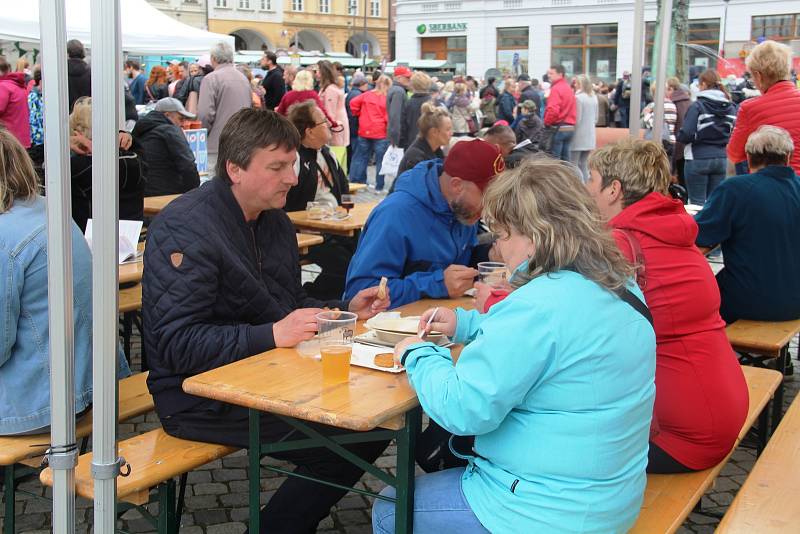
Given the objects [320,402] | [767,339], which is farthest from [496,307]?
[767,339]

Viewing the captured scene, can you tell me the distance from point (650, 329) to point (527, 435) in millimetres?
388

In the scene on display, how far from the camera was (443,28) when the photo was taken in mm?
41375

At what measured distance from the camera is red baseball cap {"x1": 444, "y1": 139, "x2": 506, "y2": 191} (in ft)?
10.9

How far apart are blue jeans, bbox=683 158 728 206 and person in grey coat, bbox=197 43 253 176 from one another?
4.78m

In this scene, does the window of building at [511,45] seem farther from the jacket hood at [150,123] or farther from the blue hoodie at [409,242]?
the blue hoodie at [409,242]

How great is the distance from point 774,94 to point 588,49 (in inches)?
1405

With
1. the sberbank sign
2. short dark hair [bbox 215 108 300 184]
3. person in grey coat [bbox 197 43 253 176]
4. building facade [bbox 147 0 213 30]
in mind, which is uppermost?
building facade [bbox 147 0 213 30]

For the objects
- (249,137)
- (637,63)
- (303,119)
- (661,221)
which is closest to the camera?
(661,221)

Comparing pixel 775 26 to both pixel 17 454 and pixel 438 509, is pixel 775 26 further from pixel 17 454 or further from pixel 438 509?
pixel 17 454

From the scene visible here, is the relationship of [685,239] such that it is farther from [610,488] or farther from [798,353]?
[798,353]

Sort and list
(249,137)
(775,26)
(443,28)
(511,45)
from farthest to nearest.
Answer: (511,45), (443,28), (775,26), (249,137)

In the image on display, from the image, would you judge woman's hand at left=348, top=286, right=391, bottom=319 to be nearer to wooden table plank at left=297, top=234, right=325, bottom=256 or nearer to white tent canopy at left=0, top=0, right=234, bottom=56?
wooden table plank at left=297, top=234, right=325, bottom=256

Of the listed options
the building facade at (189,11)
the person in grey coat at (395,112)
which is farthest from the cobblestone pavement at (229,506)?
the building facade at (189,11)

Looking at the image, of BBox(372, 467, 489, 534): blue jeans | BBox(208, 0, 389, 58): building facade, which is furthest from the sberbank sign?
BBox(372, 467, 489, 534): blue jeans
